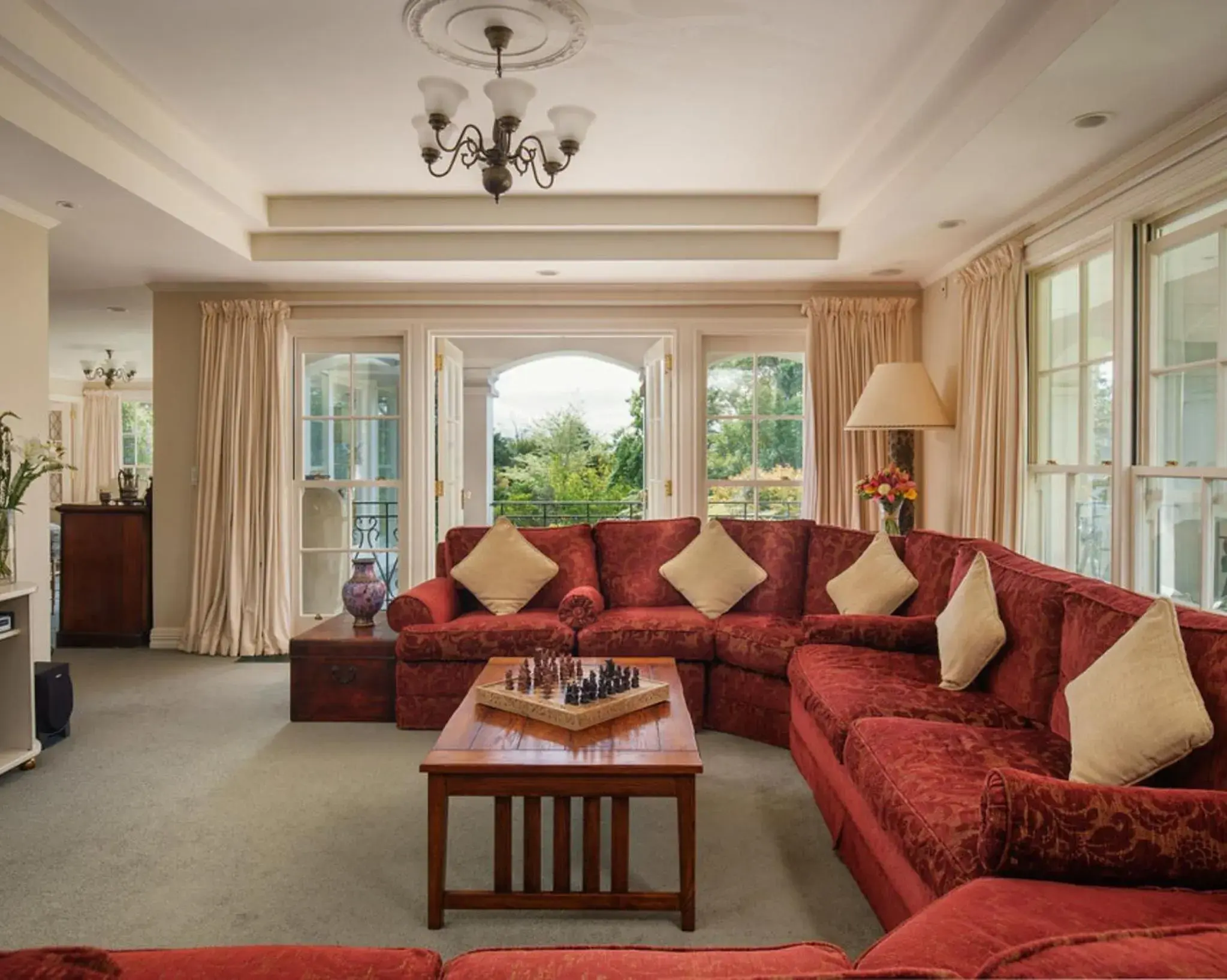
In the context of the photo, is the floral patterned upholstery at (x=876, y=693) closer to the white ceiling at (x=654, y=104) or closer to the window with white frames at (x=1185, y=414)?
the window with white frames at (x=1185, y=414)

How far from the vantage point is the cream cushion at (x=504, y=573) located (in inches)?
173

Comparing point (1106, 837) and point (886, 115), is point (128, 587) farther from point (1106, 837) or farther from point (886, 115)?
point (1106, 837)

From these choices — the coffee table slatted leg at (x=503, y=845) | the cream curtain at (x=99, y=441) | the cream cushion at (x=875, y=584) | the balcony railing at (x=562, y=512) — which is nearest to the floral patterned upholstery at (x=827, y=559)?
the cream cushion at (x=875, y=584)

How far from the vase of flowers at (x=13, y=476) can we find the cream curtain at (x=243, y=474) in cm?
154

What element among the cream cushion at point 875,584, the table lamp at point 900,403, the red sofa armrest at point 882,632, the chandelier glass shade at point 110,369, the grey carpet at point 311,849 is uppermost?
the chandelier glass shade at point 110,369

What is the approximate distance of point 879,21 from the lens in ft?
9.48

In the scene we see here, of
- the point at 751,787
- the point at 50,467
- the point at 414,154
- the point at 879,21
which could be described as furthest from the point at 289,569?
the point at 879,21

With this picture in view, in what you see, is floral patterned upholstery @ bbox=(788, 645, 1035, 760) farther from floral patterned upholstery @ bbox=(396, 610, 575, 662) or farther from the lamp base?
the lamp base

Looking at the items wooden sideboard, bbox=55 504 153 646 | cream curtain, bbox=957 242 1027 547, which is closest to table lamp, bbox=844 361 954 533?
cream curtain, bbox=957 242 1027 547

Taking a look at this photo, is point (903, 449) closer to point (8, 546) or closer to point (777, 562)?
point (777, 562)

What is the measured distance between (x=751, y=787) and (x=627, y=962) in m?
2.31

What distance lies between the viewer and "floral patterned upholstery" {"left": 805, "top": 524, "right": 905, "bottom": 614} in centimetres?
429

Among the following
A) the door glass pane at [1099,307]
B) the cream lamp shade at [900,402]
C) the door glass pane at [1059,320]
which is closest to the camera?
the door glass pane at [1099,307]

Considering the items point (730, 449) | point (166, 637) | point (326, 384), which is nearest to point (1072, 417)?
point (730, 449)
